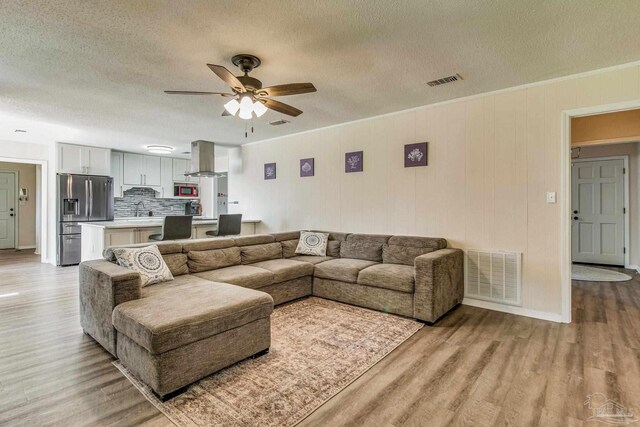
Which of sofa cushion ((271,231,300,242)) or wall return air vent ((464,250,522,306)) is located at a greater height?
sofa cushion ((271,231,300,242))

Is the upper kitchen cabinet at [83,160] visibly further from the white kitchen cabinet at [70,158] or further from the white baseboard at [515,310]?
the white baseboard at [515,310]

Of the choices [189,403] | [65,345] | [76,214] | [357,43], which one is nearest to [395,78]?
[357,43]

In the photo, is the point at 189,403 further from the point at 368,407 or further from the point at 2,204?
the point at 2,204

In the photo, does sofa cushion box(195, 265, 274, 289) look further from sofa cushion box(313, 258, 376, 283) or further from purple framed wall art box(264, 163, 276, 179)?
purple framed wall art box(264, 163, 276, 179)

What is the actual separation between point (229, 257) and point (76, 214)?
14.8 ft

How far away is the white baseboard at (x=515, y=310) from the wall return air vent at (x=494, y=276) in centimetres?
5

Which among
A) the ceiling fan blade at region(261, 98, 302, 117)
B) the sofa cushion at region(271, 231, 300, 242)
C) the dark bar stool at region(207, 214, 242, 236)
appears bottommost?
the sofa cushion at region(271, 231, 300, 242)

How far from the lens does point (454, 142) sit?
3.88 m

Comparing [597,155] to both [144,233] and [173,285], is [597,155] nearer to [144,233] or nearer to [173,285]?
[173,285]

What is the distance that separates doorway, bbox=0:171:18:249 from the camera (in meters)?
8.26

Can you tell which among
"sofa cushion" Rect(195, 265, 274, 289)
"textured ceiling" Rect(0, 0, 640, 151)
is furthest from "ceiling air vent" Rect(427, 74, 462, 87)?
"sofa cushion" Rect(195, 265, 274, 289)

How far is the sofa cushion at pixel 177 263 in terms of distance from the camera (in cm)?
332

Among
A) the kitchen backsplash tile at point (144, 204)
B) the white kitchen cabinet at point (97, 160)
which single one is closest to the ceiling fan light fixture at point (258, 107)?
the white kitchen cabinet at point (97, 160)

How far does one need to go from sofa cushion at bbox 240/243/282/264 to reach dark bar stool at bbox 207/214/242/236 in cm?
127
